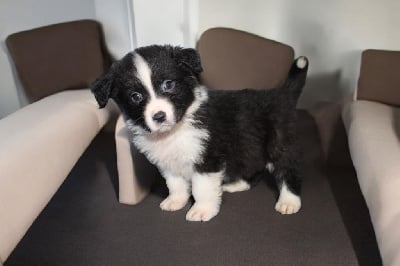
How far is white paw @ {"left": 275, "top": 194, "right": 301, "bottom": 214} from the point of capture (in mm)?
1964

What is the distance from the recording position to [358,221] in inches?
75.0

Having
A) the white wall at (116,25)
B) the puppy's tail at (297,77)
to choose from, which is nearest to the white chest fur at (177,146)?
the puppy's tail at (297,77)

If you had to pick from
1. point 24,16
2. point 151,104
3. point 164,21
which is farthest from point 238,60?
point 24,16

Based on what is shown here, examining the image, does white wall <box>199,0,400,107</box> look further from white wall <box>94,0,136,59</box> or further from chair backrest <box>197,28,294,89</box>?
white wall <box>94,0,136,59</box>

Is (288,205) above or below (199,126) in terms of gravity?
below

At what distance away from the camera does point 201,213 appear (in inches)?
75.6

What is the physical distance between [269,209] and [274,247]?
0.28 m

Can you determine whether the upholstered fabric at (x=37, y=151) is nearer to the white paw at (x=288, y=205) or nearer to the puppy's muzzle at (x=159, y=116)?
the puppy's muzzle at (x=159, y=116)

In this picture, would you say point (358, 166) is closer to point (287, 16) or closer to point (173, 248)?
point (173, 248)

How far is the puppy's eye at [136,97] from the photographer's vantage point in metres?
1.63

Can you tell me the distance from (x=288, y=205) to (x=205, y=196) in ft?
1.24

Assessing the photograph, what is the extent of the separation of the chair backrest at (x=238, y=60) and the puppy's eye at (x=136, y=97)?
935 mm

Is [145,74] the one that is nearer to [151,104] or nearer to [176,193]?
[151,104]

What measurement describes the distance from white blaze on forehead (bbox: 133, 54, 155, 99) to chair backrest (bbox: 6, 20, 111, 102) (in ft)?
3.81
